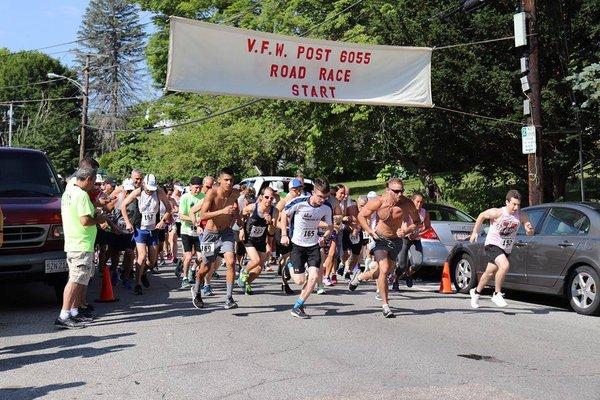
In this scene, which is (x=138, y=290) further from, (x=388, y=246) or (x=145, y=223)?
(x=388, y=246)

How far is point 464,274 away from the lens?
12.5 meters

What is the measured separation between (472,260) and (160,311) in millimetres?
5356

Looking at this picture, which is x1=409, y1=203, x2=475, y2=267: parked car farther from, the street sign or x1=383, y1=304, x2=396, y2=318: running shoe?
x1=383, y1=304, x2=396, y2=318: running shoe

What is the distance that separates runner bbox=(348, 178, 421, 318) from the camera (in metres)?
9.61

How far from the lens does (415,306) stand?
1060cm

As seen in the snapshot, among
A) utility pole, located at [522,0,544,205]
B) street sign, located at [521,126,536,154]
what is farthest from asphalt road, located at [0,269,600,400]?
street sign, located at [521,126,536,154]

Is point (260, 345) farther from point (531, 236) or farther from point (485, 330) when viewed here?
point (531, 236)

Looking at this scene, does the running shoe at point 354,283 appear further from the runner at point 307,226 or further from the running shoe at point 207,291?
the running shoe at point 207,291

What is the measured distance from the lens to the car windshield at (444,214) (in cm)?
1456

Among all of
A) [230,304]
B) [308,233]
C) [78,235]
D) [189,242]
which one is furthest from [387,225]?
[189,242]

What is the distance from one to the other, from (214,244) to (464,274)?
479cm

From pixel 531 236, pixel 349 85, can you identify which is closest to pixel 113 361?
pixel 531 236

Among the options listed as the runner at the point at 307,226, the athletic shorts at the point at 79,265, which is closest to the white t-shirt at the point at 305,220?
the runner at the point at 307,226

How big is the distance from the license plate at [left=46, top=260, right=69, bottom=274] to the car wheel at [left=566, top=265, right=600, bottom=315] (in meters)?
6.97
